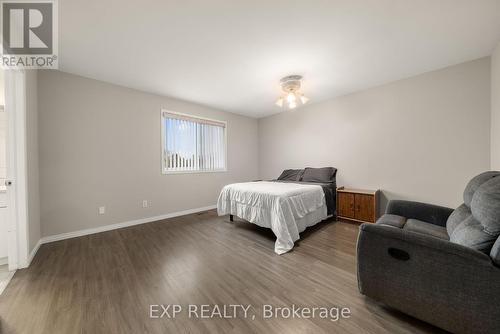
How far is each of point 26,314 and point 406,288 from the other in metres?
2.76

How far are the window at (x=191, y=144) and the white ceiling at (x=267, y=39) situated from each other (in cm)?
94

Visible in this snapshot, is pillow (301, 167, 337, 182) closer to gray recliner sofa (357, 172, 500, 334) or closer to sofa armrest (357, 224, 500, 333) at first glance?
gray recliner sofa (357, 172, 500, 334)

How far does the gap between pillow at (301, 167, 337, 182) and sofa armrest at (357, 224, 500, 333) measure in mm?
2520

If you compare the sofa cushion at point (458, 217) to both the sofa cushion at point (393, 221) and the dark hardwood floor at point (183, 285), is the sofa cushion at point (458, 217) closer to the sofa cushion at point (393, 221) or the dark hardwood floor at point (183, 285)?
the sofa cushion at point (393, 221)

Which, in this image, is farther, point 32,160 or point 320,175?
point 320,175

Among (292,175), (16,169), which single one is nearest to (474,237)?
(292,175)

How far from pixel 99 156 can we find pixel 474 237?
14.2ft

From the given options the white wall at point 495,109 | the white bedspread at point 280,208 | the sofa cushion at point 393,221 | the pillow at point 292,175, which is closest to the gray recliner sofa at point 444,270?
the sofa cushion at point 393,221

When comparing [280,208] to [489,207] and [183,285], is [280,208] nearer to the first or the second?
[183,285]

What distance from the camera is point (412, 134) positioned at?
3.04 meters

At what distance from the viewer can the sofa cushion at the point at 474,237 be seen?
1093 millimetres

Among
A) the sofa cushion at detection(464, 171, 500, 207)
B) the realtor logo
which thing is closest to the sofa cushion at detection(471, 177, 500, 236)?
the sofa cushion at detection(464, 171, 500, 207)

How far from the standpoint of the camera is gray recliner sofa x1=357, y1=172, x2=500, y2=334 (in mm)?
1037

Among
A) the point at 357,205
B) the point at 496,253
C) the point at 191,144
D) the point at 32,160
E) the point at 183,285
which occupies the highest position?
the point at 191,144
